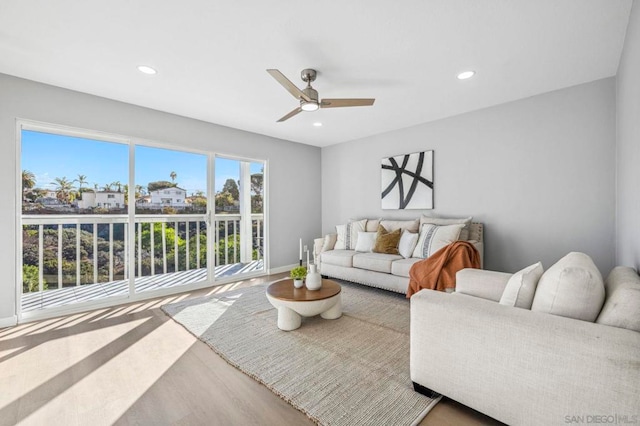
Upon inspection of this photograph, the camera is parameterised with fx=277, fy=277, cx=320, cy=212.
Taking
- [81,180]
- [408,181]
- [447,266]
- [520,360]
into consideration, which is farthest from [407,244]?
[81,180]

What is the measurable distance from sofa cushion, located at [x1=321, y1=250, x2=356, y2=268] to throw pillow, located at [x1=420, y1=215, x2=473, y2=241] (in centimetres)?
114

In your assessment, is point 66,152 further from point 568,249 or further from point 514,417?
point 568,249

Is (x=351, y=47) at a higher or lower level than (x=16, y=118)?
higher

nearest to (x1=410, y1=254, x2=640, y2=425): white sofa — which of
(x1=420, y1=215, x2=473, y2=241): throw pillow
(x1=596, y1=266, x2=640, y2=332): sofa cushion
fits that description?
(x1=596, y1=266, x2=640, y2=332): sofa cushion

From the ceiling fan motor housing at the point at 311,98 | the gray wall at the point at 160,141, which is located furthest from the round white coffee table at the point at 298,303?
the gray wall at the point at 160,141

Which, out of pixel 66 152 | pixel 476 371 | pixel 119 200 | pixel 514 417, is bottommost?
pixel 514 417

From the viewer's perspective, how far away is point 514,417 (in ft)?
4.20

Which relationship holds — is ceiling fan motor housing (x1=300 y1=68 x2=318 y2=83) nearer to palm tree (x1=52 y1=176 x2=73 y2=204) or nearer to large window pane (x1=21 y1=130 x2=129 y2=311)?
large window pane (x1=21 y1=130 x2=129 y2=311)

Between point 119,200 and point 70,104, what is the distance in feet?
3.81

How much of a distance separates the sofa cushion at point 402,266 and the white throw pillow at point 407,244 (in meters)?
0.17

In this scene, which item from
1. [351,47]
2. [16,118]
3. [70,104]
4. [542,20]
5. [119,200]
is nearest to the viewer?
[542,20]

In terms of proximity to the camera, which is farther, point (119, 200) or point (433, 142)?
point (433, 142)

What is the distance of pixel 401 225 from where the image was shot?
13.8 feet

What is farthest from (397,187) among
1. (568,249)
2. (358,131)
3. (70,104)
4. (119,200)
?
(70,104)
